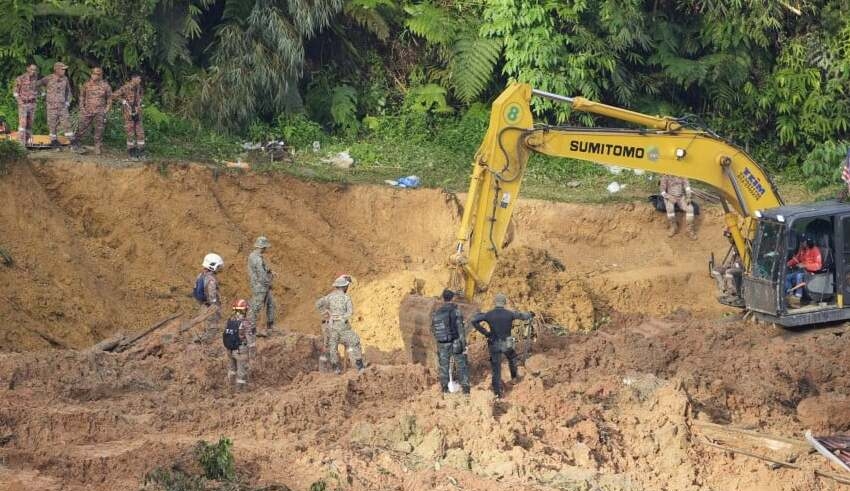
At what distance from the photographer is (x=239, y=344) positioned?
57.5ft

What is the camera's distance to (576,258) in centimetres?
2441

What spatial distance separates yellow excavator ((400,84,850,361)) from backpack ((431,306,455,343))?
4.01 ft

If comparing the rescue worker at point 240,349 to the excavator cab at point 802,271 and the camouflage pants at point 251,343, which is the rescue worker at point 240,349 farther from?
the excavator cab at point 802,271

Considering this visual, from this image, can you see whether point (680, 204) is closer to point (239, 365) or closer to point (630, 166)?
point (630, 166)

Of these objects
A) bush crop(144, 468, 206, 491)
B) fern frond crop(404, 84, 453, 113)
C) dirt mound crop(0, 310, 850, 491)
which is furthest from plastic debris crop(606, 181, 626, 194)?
bush crop(144, 468, 206, 491)

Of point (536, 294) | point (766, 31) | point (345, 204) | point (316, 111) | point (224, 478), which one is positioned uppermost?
point (766, 31)

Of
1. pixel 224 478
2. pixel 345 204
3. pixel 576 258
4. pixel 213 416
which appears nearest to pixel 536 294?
pixel 576 258

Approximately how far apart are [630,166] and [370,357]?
14.6 feet

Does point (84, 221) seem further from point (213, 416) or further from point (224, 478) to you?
point (224, 478)

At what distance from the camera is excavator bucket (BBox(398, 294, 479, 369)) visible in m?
18.2

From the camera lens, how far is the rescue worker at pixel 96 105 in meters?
23.7

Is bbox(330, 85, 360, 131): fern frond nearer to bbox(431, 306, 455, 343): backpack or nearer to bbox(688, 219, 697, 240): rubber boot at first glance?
bbox(688, 219, 697, 240): rubber boot

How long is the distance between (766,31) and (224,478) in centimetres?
1743

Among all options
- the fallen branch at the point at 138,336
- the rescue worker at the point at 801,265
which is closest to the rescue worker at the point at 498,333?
the rescue worker at the point at 801,265
